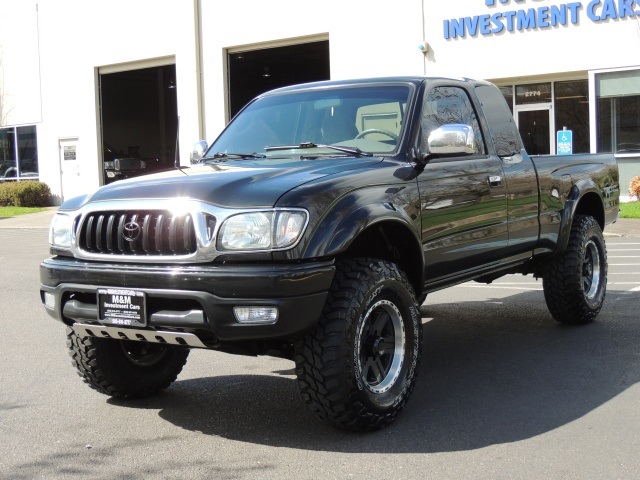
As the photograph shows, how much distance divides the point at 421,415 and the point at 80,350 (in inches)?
81.3

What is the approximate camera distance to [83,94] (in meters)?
33.2

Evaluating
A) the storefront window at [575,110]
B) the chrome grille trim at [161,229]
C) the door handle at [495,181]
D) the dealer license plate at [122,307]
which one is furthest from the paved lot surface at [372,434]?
the storefront window at [575,110]

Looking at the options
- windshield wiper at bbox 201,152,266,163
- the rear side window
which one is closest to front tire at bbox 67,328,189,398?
windshield wiper at bbox 201,152,266,163

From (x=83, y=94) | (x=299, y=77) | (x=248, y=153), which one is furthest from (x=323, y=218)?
(x=299, y=77)

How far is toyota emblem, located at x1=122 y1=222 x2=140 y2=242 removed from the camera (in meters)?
4.79

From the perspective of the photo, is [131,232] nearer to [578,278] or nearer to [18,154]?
[578,278]

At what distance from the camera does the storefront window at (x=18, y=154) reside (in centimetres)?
3531

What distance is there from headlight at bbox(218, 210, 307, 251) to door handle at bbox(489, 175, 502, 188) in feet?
7.04

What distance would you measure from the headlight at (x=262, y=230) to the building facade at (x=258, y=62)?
43.4ft

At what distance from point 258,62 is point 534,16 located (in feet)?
51.6

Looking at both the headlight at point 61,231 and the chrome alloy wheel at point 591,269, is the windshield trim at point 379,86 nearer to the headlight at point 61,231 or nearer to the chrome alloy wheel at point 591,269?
the headlight at point 61,231

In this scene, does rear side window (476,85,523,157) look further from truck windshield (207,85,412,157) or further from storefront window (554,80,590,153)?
storefront window (554,80,590,153)

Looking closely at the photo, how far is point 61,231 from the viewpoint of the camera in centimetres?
523

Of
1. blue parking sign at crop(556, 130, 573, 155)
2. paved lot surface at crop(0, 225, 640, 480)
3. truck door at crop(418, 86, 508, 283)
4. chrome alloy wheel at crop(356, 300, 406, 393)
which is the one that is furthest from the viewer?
blue parking sign at crop(556, 130, 573, 155)
